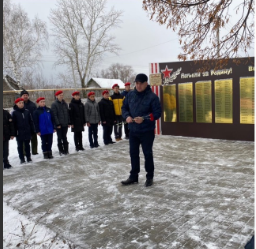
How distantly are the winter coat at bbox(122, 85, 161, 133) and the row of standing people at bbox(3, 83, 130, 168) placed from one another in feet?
10.5

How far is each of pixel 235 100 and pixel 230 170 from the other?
3437mm

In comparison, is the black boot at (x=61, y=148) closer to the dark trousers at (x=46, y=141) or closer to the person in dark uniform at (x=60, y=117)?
the person in dark uniform at (x=60, y=117)

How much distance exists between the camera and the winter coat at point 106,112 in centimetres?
816

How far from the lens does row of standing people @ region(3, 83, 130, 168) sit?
625 centimetres

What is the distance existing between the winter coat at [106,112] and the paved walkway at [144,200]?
1918mm

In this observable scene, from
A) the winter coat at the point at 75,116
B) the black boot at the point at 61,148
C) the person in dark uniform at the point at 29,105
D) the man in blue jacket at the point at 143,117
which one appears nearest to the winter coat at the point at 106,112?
the winter coat at the point at 75,116

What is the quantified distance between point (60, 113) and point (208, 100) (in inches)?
183

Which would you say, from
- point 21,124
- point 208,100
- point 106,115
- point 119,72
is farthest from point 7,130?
point 119,72

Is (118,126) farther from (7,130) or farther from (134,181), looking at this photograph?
(134,181)

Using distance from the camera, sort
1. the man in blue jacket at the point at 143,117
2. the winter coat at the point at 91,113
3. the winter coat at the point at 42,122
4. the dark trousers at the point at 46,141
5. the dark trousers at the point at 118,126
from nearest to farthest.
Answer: the man in blue jacket at the point at 143,117 → the winter coat at the point at 42,122 → the dark trousers at the point at 46,141 → the winter coat at the point at 91,113 → the dark trousers at the point at 118,126

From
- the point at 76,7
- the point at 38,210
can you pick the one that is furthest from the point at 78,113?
the point at 76,7

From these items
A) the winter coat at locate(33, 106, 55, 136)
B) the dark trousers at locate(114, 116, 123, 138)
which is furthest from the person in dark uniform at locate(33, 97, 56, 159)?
the dark trousers at locate(114, 116, 123, 138)

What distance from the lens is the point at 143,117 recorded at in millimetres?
4102

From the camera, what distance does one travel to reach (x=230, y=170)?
16.4 feet
